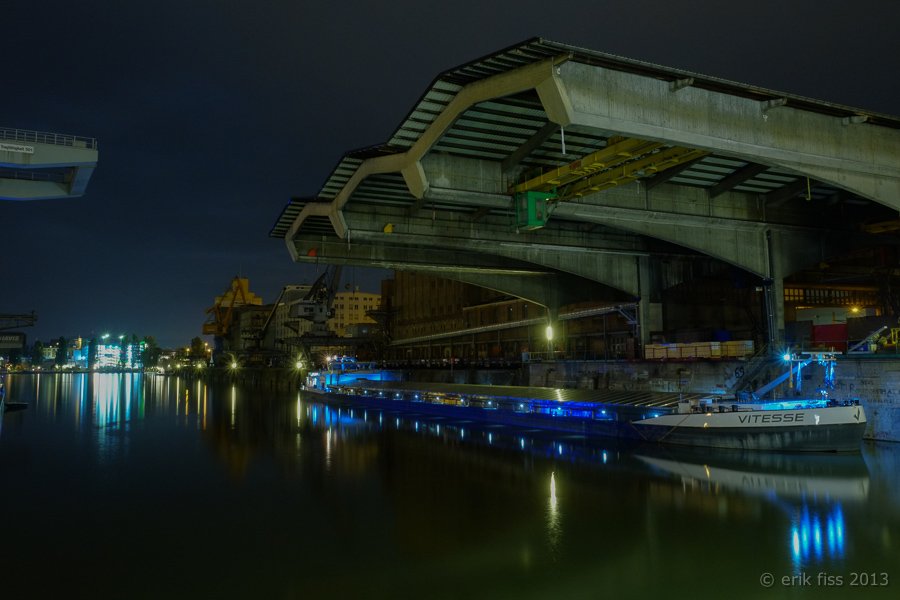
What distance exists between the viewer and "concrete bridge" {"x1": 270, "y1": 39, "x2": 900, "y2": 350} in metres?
18.6

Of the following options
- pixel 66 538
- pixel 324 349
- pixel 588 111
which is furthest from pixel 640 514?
pixel 324 349

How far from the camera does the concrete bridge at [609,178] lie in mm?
18609

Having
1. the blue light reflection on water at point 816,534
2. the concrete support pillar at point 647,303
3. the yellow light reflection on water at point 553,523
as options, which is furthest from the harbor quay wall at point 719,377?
the yellow light reflection on water at point 553,523

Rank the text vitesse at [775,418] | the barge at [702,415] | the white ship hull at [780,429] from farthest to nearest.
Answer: the text vitesse at [775,418], the barge at [702,415], the white ship hull at [780,429]

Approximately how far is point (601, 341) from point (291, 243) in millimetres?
28402

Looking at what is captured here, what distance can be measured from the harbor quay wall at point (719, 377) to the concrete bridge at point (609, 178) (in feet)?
15.2

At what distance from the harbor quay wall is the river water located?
168 cm

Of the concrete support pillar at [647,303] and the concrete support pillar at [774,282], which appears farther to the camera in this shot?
the concrete support pillar at [647,303]

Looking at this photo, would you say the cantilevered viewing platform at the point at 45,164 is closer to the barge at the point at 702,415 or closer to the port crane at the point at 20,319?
the barge at the point at 702,415

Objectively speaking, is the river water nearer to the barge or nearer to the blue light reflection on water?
the blue light reflection on water

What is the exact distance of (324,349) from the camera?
387 ft

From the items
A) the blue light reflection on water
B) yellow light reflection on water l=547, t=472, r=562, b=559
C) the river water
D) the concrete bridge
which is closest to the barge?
the river water

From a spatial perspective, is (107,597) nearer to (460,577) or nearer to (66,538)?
(66,538)

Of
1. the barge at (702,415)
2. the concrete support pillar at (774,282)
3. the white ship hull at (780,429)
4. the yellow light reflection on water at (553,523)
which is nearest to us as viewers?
the yellow light reflection on water at (553,523)
